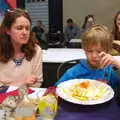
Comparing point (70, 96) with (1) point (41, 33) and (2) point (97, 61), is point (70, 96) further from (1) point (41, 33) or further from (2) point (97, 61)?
(1) point (41, 33)

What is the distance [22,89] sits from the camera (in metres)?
1.34

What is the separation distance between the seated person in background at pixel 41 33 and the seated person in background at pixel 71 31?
1.11ft

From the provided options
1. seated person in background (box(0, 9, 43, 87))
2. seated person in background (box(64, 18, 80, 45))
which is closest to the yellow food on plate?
seated person in background (box(0, 9, 43, 87))

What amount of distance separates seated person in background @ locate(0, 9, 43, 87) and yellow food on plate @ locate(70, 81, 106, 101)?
0.53m

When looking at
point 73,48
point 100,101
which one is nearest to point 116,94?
point 100,101

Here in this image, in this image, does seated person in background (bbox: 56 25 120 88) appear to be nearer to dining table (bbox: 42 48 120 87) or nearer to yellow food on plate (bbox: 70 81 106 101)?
yellow food on plate (bbox: 70 81 106 101)

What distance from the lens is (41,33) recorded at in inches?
147

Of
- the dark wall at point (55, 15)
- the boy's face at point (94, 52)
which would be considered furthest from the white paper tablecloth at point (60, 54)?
the boy's face at point (94, 52)

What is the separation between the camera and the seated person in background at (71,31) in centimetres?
398

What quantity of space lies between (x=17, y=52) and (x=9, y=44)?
0.09 meters

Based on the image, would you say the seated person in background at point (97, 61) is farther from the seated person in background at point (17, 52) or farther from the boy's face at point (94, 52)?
the seated person in background at point (17, 52)

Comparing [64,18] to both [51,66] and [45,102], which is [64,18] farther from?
[45,102]

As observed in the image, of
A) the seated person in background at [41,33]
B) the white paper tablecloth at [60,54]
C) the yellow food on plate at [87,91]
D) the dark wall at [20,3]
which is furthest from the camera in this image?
the dark wall at [20,3]

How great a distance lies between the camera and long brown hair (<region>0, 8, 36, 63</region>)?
1.95 meters
